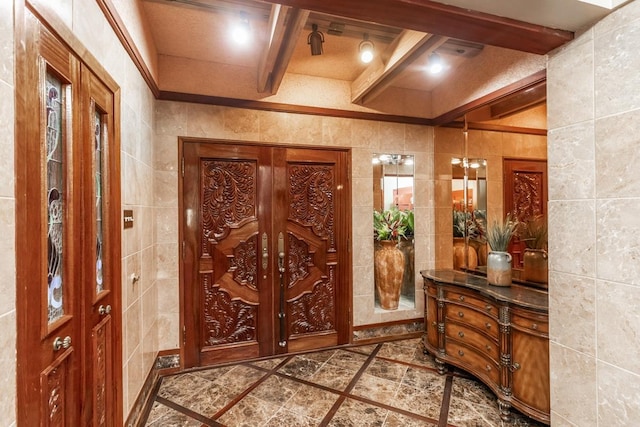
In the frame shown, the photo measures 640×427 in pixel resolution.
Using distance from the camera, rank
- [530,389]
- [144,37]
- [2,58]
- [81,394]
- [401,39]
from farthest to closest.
Answer: [401,39] < [144,37] < [530,389] < [81,394] < [2,58]

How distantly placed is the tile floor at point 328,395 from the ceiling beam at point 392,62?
265 centimetres

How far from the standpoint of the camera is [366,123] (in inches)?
133

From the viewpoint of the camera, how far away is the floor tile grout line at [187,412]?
2.09 meters

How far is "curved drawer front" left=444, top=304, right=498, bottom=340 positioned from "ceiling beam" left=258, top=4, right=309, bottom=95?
245 cm

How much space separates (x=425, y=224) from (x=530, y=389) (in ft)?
6.17

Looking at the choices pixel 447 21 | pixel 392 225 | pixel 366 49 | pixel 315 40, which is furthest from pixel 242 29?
pixel 392 225

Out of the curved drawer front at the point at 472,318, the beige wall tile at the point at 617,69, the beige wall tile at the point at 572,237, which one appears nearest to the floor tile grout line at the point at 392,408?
the curved drawer front at the point at 472,318

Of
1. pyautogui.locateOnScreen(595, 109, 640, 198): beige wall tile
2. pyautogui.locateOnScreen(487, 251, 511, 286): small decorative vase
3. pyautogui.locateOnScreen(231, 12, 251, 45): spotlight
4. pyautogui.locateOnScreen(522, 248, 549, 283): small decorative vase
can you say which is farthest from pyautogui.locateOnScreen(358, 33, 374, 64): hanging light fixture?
pyautogui.locateOnScreen(522, 248, 549, 283): small decorative vase

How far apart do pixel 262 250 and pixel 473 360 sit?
6.78ft

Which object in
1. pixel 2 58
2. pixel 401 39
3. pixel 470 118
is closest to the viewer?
pixel 2 58

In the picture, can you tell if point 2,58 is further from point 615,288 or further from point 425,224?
point 425,224

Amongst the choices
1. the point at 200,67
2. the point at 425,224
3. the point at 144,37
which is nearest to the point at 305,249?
the point at 425,224

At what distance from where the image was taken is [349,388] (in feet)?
8.22

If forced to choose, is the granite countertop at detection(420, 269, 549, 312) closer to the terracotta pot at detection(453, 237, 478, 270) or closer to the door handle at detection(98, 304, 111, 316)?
the terracotta pot at detection(453, 237, 478, 270)
